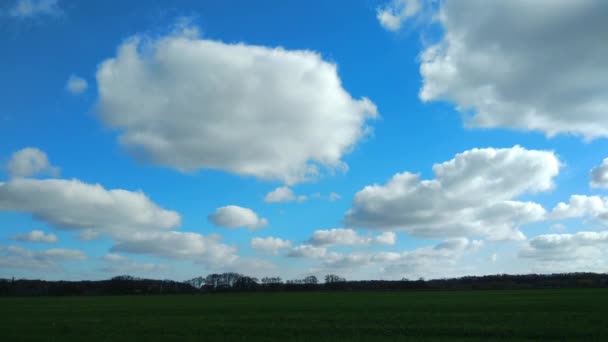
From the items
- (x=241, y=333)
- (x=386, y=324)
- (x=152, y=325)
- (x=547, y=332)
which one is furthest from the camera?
(x=152, y=325)

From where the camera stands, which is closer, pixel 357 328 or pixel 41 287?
pixel 357 328

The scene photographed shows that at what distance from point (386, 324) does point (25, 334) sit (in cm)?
2252

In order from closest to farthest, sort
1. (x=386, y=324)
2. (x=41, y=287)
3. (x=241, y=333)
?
(x=241, y=333)
(x=386, y=324)
(x=41, y=287)

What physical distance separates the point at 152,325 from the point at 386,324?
16.2 metres

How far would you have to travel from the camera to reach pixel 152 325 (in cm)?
3319

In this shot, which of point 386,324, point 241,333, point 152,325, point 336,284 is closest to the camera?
point 241,333

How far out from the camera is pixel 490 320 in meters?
32.4

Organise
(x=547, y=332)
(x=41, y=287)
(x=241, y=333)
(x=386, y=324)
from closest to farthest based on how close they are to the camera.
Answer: (x=547, y=332) < (x=241, y=333) < (x=386, y=324) < (x=41, y=287)

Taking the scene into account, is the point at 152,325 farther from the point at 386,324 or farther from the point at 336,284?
the point at 336,284

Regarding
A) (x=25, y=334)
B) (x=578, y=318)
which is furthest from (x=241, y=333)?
(x=578, y=318)

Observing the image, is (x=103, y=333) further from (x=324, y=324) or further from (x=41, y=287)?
(x=41, y=287)

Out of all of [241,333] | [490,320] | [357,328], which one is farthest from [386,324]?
[241,333]

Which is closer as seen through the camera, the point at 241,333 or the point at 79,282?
the point at 241,333

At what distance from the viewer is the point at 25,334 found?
2909 centimetres
